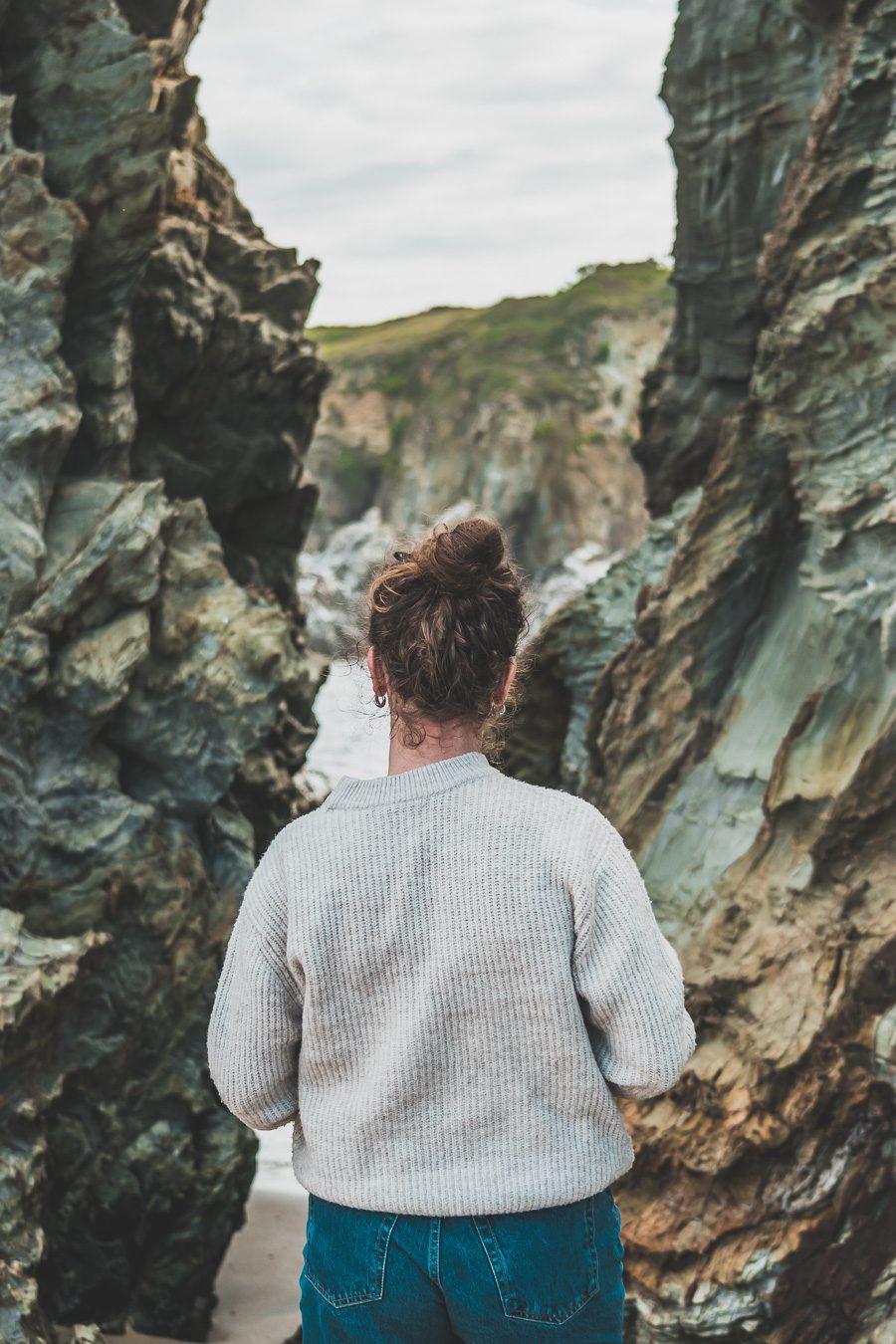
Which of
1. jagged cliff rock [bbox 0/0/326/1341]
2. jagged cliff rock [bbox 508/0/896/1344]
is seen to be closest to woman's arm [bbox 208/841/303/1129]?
jagged cliff rock [bbox 508/0/896/1344]

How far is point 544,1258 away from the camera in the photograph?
2807 millimetres

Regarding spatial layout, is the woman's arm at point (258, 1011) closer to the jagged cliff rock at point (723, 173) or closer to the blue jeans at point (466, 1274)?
the blue jeans at point (466, 1274)

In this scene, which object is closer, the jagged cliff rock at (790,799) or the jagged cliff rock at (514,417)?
the jagged cliff rock at (790,799)

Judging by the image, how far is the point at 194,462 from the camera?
478 inches

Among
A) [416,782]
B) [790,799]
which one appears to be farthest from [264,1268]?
[416,782]

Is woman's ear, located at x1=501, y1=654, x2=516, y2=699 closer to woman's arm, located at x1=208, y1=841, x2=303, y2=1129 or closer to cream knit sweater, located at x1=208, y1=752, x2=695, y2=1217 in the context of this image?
cream knit sweater, located at x1=208, y1=752, x2=695, y2=1217

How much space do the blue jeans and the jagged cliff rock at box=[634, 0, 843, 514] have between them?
25.1ft

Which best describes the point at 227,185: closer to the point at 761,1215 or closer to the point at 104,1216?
the point at 104,1216

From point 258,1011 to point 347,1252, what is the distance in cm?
50

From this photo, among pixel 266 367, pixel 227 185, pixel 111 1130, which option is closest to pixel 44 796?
pixel 111 1130

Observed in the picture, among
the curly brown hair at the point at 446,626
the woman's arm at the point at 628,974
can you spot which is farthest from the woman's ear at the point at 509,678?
the woman's arm at the point at 628,974

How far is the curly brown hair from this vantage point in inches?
113

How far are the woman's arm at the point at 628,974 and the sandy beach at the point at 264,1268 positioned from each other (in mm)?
5675

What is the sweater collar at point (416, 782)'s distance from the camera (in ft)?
9.32
